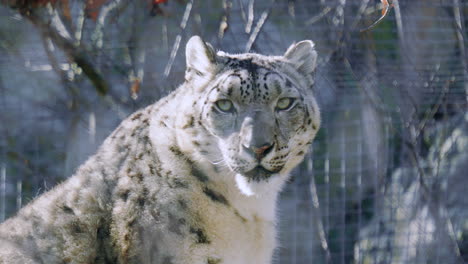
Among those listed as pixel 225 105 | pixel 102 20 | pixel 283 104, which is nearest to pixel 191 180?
pixel 225 105

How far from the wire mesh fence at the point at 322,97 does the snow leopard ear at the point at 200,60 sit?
2038mm

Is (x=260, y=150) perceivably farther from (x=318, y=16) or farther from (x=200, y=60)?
(x=318, y=16)

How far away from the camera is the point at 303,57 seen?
10.5 ft

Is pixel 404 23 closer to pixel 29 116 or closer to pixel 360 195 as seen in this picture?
pixel 360 195

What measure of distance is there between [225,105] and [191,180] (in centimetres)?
36

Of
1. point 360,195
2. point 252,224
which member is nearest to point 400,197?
point 360,195

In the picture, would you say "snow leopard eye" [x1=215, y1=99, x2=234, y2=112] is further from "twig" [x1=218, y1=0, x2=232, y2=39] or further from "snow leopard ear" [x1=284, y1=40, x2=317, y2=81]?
"twig" [x1=218, y1=0, x2=232, y2=39]

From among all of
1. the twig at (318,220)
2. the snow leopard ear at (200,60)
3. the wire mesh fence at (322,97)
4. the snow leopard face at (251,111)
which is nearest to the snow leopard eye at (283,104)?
the snow leopard face at (251,111)

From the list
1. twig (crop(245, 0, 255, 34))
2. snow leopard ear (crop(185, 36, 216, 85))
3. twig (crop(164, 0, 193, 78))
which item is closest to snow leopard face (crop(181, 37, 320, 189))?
snow leopard ear (crop(185, 36, 216, 85))

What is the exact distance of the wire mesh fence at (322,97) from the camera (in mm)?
5457

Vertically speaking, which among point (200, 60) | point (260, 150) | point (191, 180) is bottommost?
point (191, 180)

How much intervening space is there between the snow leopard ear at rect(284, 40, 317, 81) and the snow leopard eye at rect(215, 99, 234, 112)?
17.7 inches

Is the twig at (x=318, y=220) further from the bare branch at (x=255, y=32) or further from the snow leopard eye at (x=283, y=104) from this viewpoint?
the snow leopard eye at (x=283, y=104)

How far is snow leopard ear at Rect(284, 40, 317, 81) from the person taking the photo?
3178 mm
